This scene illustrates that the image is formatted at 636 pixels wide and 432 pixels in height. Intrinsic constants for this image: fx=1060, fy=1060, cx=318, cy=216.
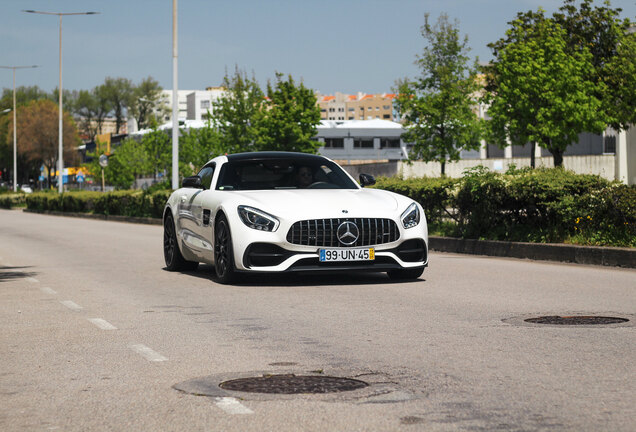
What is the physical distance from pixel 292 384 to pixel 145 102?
478 ft

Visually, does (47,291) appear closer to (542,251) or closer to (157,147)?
(542,251)

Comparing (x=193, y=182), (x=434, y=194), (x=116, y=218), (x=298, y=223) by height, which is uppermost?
(x=193, y=182)

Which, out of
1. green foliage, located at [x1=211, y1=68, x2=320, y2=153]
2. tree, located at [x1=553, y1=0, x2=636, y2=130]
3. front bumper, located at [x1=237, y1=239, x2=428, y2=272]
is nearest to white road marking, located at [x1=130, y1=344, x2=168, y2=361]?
front bumper, located at [x1=237, y1=239, x2=428, y2=272]

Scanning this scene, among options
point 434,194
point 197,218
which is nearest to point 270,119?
point 434,194

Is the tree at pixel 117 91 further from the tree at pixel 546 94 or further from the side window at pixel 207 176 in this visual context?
the side window at pixel 207 176

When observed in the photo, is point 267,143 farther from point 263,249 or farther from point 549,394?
point 549,394

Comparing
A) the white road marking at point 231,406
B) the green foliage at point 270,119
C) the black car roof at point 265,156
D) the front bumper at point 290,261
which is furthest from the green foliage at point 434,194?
the green foliage at point 270,119

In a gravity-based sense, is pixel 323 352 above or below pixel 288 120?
below

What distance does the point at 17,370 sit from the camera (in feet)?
21.2

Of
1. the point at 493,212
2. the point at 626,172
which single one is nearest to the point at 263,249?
the point at 493,212

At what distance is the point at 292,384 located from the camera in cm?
579

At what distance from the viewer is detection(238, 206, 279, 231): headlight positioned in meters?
11.1

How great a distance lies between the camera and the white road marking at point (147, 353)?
22.3 feet

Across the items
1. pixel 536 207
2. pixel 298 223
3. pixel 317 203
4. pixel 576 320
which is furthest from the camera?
pixel 536 207
